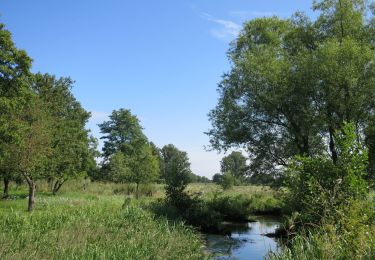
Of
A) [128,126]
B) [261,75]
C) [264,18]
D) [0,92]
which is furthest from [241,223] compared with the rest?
[128,126]

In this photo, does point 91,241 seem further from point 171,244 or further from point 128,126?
point 128,126

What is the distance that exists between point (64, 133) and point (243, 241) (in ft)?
49.0

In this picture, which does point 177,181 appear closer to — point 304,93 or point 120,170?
point 304,93

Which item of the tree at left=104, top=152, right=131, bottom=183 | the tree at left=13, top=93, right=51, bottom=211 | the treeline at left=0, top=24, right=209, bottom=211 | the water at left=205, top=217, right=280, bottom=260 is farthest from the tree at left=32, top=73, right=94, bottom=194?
the water at left=205, top=217, right=280, bottom=260

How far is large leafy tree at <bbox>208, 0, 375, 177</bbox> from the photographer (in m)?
21.6

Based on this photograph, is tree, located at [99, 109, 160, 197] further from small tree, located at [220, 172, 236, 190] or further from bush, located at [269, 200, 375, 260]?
bush, located at [269, 200, 375, 260]

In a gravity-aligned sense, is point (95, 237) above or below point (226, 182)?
below

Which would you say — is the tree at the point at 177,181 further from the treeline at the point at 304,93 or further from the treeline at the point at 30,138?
the treeline at the point at 304,93

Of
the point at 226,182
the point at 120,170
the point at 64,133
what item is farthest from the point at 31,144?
the point at 226,182

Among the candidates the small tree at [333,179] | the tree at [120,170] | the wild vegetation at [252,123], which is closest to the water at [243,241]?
the wild vegetation at [252,123]

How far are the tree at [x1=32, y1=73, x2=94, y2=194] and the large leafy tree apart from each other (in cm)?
1040

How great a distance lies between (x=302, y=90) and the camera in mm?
22844

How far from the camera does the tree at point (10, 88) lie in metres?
22.8

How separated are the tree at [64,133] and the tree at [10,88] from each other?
2.71 meters
